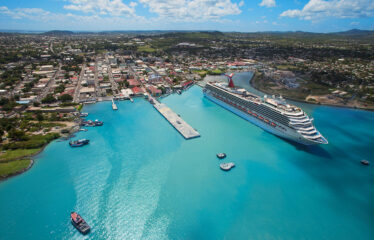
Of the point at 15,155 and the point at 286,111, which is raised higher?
the point at 286,111

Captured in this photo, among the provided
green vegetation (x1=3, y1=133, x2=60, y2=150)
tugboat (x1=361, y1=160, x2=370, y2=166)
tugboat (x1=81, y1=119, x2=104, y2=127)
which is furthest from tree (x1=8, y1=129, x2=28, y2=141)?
tugboat (x1=361, y1=160, x2=370, y2=166)

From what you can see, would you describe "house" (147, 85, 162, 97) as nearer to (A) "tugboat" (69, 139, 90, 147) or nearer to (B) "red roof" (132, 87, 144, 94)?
(B) "red roof" (132, 87, 144, 94)

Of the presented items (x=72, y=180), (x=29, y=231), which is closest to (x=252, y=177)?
(x=72, y=180)

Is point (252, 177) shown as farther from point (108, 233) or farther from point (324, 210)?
point (108, 233)

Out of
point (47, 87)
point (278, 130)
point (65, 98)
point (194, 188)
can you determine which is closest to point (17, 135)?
point (65, 98)

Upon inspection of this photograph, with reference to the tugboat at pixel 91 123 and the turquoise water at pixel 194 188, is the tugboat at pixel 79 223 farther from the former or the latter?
the tugboat at pixel 91 123
